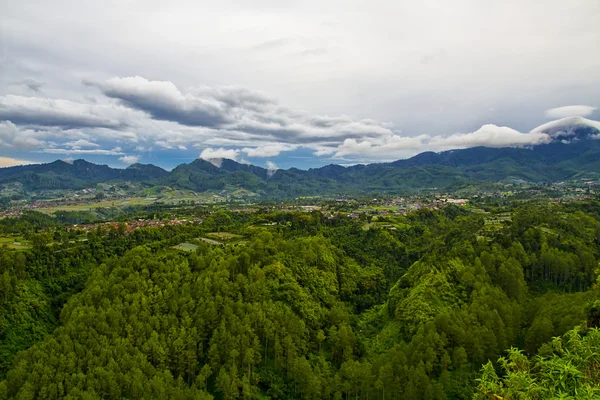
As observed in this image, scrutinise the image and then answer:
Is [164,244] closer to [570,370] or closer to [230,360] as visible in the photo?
[230,360]

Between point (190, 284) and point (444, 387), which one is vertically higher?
point (190, 284)

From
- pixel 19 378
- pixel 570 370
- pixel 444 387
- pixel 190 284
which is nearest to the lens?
pixel 570 370

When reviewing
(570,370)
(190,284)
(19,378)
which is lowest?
(19,378)

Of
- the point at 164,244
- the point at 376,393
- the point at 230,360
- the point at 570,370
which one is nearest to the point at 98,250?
the point at 164,244

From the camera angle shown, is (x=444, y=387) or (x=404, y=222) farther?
(x=404, y=222)

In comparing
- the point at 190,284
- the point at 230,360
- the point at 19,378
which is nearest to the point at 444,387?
the point at 230,360

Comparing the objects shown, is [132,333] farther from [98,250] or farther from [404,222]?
[404,222]

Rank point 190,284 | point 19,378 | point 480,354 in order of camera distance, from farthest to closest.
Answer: point 190,284
point 480,354
point 19,378
